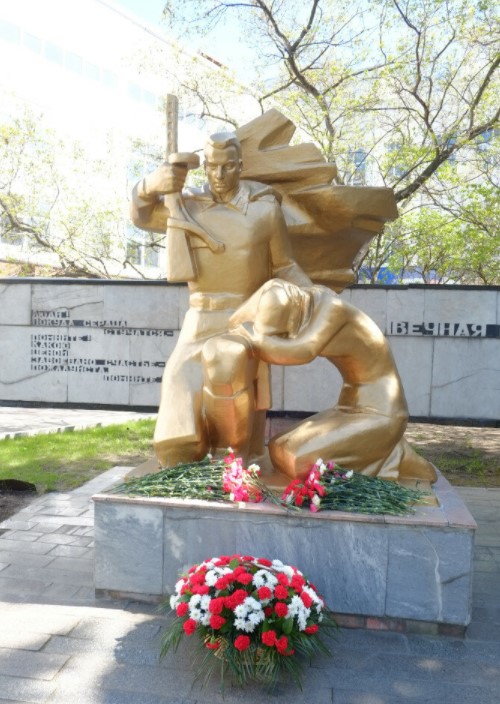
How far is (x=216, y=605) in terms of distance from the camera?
2.65 m

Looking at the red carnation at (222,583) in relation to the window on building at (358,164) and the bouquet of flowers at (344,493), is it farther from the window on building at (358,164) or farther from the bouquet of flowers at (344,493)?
the window on building at (358,164)

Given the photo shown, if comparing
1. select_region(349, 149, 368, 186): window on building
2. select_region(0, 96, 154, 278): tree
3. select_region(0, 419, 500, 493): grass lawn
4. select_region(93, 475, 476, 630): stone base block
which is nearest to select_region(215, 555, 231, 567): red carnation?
select_region(93, 475, 476, 630): stone base block

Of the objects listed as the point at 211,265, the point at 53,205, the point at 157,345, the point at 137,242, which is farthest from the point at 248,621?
the point at 53,205

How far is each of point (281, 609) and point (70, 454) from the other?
5834 mm

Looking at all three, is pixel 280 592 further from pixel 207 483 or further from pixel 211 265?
pixel 211 265

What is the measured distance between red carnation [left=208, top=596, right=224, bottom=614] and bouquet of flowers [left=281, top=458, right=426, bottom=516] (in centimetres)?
79

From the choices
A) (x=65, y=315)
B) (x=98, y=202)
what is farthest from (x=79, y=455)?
(x=98, y=202)

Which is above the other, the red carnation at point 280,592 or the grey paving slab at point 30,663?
the red carnation at point 280,592

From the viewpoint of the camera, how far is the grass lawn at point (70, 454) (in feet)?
21.8

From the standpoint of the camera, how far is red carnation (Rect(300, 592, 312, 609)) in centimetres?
275

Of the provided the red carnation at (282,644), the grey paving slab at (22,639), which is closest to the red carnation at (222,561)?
the red carnation at (282,644)

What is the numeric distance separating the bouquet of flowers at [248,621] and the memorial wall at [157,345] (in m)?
4.46

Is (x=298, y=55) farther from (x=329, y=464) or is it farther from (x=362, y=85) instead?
(x=329, y=464)

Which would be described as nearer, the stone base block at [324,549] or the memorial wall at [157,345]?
the stone base block at [324,549]
